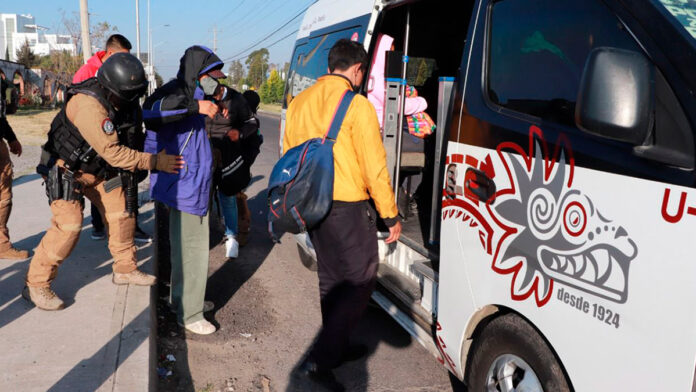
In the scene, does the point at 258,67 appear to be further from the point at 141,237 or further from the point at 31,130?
the point at 141,237

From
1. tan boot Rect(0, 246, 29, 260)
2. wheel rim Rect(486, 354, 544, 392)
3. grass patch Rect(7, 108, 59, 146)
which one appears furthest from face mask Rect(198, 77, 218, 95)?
grass patch Rect(7, 108, 59, 146)

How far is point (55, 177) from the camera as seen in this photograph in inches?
147

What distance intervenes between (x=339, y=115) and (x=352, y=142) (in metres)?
0.17

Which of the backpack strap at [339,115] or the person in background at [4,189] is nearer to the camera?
the backpack strap at [339,115]

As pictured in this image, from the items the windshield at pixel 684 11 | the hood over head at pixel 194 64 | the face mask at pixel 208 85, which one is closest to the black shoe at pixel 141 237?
the face mask at pixel 208 85

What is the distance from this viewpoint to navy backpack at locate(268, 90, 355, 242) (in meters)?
2.99

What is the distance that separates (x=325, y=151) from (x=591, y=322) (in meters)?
1.61

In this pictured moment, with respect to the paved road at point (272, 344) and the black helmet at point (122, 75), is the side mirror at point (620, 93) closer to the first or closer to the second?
the paved road at point (272, 344)

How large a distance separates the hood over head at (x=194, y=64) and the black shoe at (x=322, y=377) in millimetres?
1987

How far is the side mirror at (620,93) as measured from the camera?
5.42 feet

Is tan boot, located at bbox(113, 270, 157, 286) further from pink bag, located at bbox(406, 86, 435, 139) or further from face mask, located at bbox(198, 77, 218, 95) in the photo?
pink bag, located at bbox(406, 86, 435, 139)

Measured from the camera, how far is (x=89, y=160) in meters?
3.87

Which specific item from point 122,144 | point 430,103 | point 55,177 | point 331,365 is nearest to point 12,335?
point 55,177

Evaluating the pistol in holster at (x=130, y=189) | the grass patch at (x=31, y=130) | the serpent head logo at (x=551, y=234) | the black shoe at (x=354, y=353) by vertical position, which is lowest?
the black shoe at (x=354, y=353)
